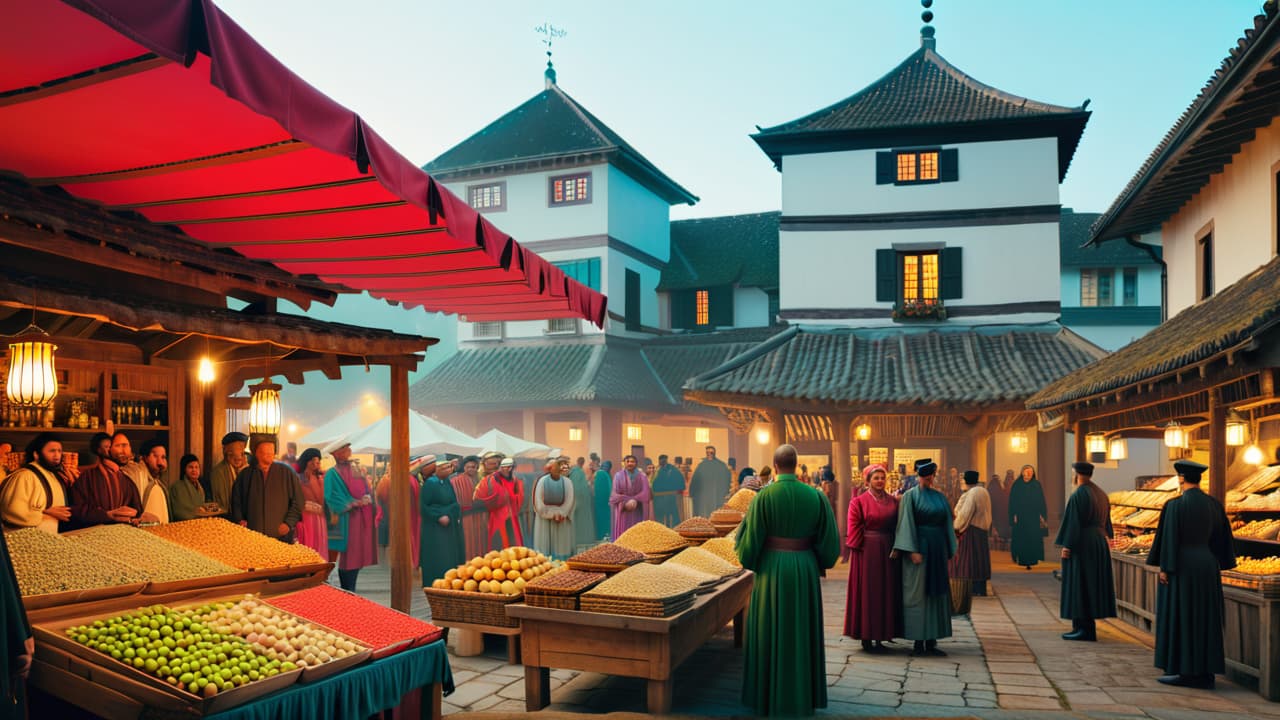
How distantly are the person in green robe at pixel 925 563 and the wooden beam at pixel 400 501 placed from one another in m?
4.67

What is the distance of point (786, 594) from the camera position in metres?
7.02

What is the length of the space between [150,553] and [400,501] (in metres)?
3.33

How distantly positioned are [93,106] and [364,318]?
80.6 meters

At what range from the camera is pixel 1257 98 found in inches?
389

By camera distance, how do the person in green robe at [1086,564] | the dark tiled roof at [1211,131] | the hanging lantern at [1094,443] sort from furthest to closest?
the hanging lantern at [1094,443] < the person in green robe at [1086,564] < the dark tiled roof at [1211,131]

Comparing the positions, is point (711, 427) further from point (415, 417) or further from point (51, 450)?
point (51, 450)

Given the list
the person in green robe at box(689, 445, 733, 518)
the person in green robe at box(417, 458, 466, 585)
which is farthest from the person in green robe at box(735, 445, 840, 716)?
the person in green robe at box(689, 445, 733, 518)

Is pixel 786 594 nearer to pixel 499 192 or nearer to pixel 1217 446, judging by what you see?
pixel 1217 446

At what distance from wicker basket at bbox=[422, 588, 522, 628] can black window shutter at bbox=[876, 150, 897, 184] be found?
14758 mm

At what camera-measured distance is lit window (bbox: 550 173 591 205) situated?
27.9 meters

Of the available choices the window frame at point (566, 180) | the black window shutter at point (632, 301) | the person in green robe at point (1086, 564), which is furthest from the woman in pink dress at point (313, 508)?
the black window shutter at point (632, 301)

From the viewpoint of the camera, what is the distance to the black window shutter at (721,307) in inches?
1159

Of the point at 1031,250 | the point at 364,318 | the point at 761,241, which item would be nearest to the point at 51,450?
the point at 1031,250

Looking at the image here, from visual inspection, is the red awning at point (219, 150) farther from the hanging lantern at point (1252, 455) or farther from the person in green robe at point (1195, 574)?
the hanging lantern at point (1252, 455)
